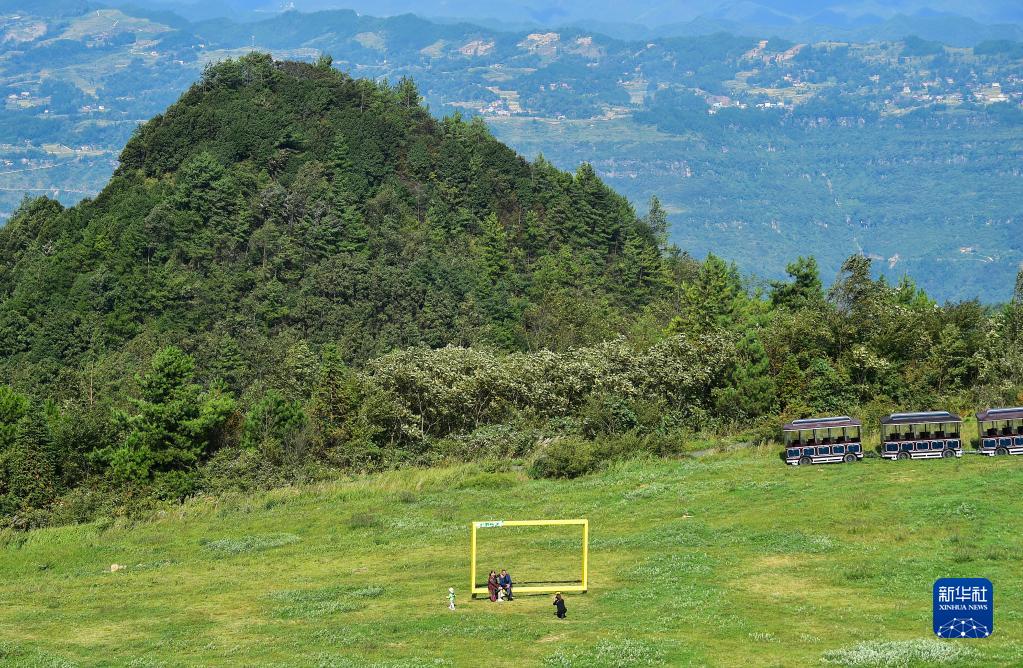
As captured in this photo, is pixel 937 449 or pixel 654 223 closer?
pixel 937 449

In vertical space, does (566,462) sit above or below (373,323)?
below

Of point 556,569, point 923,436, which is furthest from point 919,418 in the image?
point 556,569

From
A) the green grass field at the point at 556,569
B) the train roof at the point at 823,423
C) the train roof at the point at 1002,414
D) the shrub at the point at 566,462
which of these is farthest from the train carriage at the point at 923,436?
the shrub at the point at 566,462

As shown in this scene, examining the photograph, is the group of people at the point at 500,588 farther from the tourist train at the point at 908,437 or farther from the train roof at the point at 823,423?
the train roof at the point at 823,423

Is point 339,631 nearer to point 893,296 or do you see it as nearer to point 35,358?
point 893,296

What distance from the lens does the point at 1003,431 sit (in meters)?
65.1

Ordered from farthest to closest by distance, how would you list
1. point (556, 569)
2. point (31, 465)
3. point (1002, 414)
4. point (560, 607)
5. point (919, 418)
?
point (31, 465)
point (919, 418)
point (1002, 414)
point (556, 569)
point (560, 607)

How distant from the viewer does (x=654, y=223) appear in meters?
184

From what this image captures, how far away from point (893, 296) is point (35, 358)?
269 feet

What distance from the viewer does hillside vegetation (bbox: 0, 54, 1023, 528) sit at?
78.1 meters

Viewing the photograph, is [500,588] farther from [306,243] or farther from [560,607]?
[306,243]

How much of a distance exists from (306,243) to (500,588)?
350ft

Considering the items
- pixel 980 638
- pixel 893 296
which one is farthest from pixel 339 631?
pixel 893 296

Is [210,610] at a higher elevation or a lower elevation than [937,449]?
lower
